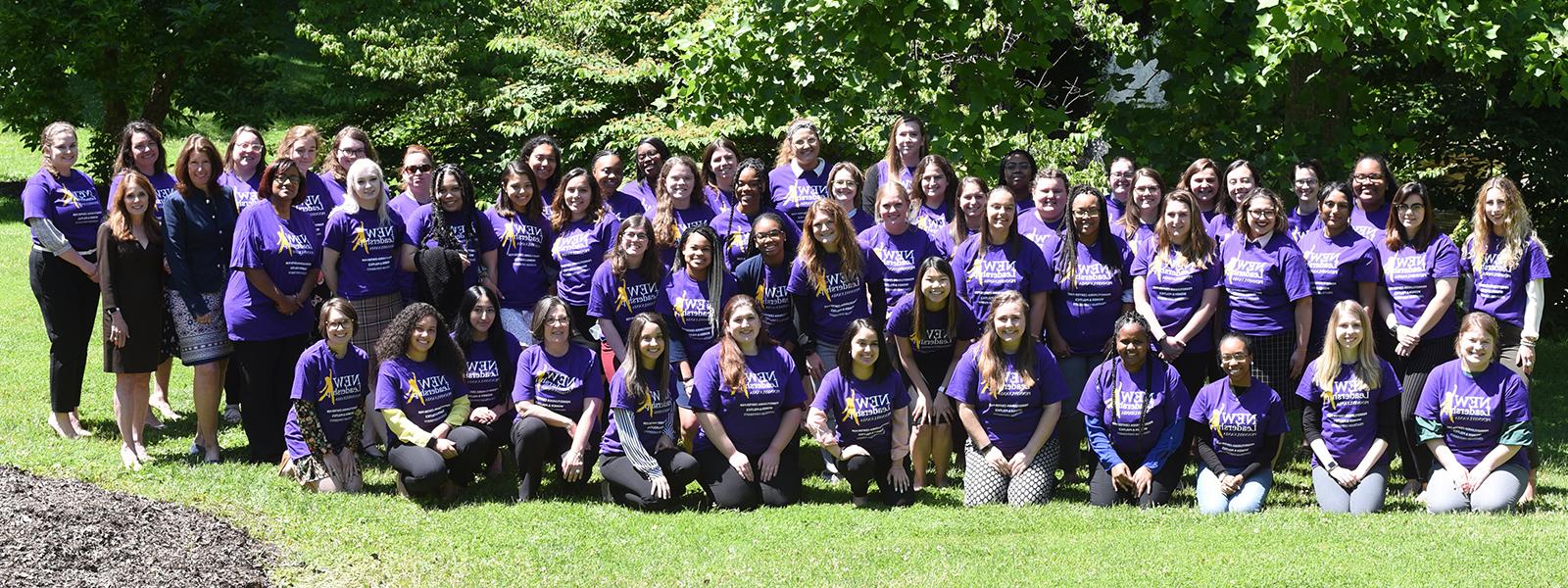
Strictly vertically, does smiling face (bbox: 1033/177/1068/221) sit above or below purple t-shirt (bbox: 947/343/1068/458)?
above

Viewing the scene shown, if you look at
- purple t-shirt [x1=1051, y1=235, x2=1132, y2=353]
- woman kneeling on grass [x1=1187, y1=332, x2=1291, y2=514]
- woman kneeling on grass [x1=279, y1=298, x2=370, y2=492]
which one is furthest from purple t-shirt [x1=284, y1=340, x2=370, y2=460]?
woman kneeling on grass [x1=1187, y1=332, x2=1291, y2=514]

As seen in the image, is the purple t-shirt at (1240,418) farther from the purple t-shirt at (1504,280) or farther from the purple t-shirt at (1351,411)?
the purple t-shirt at (1504,280)

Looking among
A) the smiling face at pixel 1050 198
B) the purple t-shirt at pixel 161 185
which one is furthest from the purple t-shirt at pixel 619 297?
the purple t-shirt at pixel 161 185

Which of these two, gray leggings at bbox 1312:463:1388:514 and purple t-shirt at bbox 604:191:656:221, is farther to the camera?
purple t-shirt at bbox 604:191:656:221

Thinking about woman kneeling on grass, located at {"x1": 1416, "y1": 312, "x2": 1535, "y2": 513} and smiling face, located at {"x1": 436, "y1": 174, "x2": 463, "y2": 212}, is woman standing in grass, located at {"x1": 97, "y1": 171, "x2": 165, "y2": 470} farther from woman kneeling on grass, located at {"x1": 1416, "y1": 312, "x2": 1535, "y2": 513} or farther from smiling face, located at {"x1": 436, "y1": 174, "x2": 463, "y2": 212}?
woman kneeling on grass, located at {"x1": 1416, "y1": 312, "x2": 1535, "y2": 513}

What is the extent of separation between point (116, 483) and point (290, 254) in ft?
4.60

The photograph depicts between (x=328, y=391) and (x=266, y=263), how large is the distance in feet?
2.61

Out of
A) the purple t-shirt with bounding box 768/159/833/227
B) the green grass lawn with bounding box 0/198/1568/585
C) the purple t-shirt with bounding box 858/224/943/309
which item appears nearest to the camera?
the green grass lawn with bounding box 0/198/1568/585

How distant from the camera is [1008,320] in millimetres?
7609

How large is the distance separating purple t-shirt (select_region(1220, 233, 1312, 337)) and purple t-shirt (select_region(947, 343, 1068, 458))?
1060mm

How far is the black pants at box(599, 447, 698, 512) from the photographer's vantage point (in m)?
7.53

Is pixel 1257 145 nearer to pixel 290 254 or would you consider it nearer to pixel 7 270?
pixel 290 254

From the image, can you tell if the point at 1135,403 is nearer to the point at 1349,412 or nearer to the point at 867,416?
the point at 1349,412

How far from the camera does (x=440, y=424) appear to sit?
773 cm
